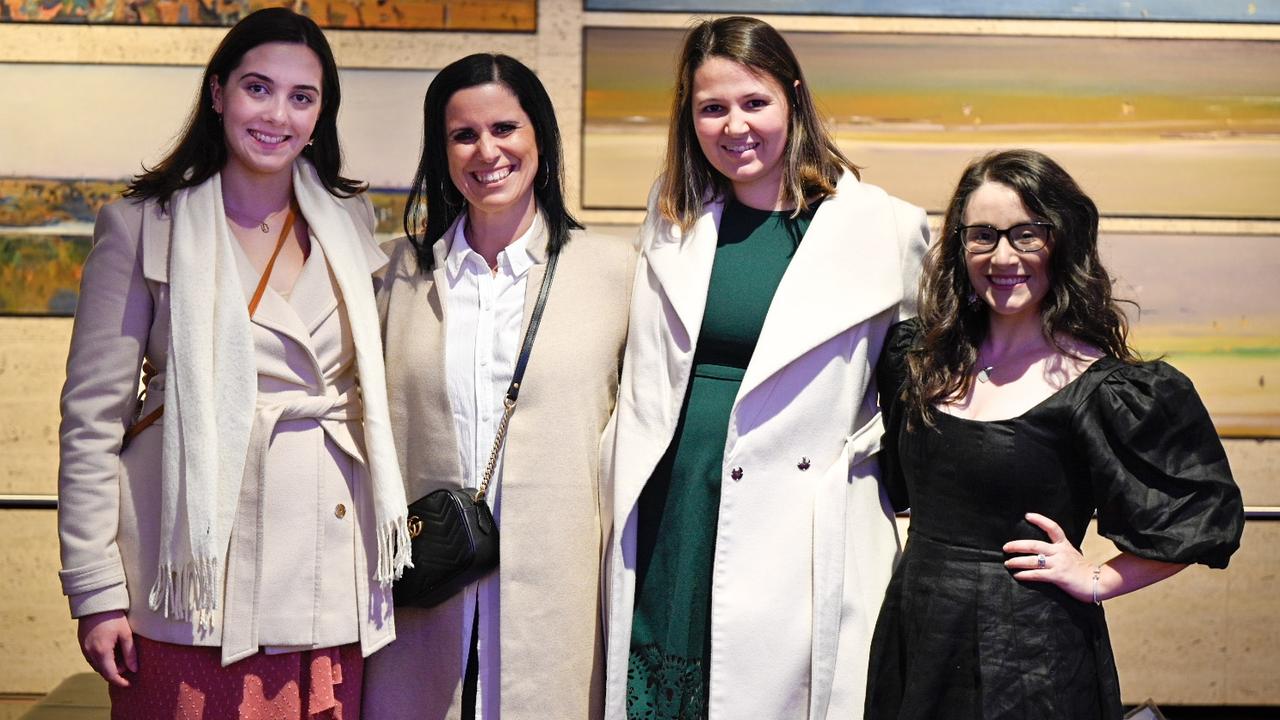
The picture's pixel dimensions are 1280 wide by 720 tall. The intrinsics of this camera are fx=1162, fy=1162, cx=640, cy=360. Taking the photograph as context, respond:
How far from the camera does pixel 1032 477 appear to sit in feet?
6.47

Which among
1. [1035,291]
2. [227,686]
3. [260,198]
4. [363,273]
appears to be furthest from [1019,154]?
[227,686]

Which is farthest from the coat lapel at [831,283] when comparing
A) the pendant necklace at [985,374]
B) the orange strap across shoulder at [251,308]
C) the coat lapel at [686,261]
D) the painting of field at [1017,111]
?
the painting of field at [1017,111]

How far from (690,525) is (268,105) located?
45.6 inches

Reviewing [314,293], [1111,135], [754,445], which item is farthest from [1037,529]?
[1111,135]

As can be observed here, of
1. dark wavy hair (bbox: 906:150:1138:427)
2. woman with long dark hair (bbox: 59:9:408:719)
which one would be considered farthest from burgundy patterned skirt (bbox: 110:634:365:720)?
dark wavy hair (bbox: 906:150:1138:427)

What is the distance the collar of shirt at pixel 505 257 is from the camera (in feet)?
8.08

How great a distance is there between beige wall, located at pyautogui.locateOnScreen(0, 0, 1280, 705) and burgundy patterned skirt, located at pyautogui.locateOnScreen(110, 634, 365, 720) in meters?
1.93

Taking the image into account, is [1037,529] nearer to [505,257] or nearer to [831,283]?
[831,283]

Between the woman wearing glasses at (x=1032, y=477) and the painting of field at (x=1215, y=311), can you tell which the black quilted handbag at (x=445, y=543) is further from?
the painting of field at (x=1215, y=311)

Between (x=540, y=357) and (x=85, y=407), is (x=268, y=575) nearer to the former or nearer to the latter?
(x=85, y=407)

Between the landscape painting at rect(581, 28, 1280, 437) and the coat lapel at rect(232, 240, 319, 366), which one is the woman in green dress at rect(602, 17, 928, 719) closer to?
the coat lapel at rect(232, 240, 319, 366)

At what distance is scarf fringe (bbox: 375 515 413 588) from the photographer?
2.20 metres

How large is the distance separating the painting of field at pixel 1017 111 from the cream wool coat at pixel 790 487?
1462 mm

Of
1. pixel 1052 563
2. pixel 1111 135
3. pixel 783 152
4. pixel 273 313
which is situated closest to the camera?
pixel 1052 563
